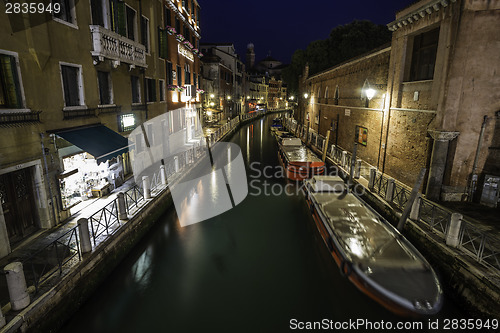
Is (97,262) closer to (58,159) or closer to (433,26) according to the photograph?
(58,159)

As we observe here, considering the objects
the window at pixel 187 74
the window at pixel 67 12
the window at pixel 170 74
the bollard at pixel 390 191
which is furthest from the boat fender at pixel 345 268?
the window at pixel 187 74

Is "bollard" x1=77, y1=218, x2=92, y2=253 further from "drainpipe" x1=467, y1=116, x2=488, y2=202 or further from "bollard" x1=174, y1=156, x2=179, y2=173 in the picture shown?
"drainpipe" x1=467, y1=116, x2=488, y2=202

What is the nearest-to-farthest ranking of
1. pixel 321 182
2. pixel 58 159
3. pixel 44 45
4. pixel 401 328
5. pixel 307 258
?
pixel 401 328 < pixel 44 45 < pixel 58 159 < pixel 307 258 < pixel 321 182

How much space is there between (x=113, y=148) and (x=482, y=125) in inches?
486

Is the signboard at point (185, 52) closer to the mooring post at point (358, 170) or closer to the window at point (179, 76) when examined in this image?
the window at point (179, 76)

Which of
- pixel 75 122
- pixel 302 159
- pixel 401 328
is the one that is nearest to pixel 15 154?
pixel 75 122

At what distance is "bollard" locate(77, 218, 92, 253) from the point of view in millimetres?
6465

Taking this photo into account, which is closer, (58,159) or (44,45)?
(44,45)

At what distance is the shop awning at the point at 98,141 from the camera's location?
841 cm

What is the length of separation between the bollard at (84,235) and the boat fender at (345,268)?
6.36 meters

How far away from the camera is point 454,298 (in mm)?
6453

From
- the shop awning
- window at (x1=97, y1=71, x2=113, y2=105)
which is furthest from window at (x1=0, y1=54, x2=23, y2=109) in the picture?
window at (x1=97, y1=71, x2=113, y2=105)
